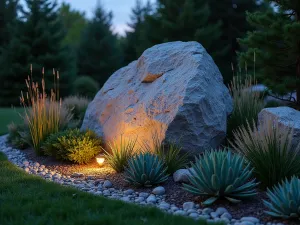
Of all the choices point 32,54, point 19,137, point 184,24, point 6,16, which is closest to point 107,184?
point 19,137

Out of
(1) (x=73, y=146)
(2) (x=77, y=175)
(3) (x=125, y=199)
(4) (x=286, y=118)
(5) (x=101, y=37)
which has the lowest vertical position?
(2) (x=77, y=175)

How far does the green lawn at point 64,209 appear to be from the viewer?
10.3 feet

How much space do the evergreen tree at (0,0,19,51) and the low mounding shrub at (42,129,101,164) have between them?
21994 millimetres

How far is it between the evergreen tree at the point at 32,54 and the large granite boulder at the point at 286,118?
57.4 feet

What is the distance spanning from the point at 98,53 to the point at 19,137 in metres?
19.4

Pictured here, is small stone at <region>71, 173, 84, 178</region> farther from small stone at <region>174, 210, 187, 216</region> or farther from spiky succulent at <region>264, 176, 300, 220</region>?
spiky succulent at <region>264, 176, 300, 220</region>

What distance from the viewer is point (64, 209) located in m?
3.41

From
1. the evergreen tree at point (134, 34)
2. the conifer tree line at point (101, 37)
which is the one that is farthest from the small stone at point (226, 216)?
the evergreen tree at point (134, 34)

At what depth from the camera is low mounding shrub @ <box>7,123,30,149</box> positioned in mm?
7243

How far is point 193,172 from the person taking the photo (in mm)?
4035

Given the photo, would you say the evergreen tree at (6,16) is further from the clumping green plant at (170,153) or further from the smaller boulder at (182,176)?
the smaller boulder at (182,176)

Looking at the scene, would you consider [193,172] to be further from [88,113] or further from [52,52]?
[52,52]

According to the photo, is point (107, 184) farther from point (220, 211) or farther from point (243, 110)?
point (243, 110)

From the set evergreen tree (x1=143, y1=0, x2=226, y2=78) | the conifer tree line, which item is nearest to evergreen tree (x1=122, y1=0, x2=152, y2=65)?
the conifer tree line
